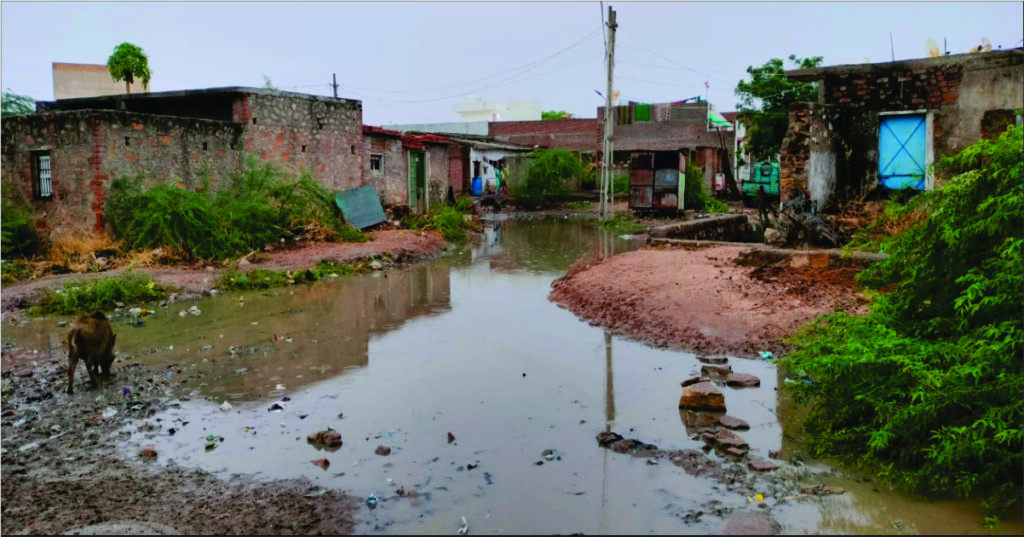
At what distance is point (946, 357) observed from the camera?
4379 mm

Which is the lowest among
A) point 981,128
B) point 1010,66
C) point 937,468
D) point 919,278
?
point 937,468

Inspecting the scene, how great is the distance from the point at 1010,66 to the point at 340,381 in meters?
12.1

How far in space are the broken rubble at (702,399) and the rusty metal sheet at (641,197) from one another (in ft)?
66.0

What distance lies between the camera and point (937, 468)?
13.5ft

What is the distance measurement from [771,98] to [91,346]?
28.0 meters

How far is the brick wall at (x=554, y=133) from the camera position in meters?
41.7

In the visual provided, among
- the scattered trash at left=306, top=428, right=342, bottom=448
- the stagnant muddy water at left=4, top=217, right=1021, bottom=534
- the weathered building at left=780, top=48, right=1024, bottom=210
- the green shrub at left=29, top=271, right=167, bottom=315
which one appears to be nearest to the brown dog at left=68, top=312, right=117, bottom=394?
the stagnant muddy water at left=4, top=217, right=1021, bottom=534

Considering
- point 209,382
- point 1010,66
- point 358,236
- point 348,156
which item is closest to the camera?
point 209,382

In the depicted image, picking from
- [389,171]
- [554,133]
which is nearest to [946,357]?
[389,171]

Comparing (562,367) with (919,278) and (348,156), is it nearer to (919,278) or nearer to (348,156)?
(919,278)

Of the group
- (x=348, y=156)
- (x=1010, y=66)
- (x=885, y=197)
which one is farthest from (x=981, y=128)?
(x=348, y=156)

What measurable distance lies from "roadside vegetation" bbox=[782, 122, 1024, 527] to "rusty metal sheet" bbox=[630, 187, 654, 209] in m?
20.4

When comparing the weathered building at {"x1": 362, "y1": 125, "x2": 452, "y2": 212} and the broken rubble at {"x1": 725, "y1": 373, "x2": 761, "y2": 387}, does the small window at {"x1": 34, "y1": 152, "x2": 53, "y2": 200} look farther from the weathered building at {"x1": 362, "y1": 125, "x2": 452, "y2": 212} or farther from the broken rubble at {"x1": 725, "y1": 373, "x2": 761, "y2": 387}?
the broken rubble at {"x1": 725, "y1": 373, "x2": 761, "y2": 387}

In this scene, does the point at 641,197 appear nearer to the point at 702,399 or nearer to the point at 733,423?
the point at 702,399
